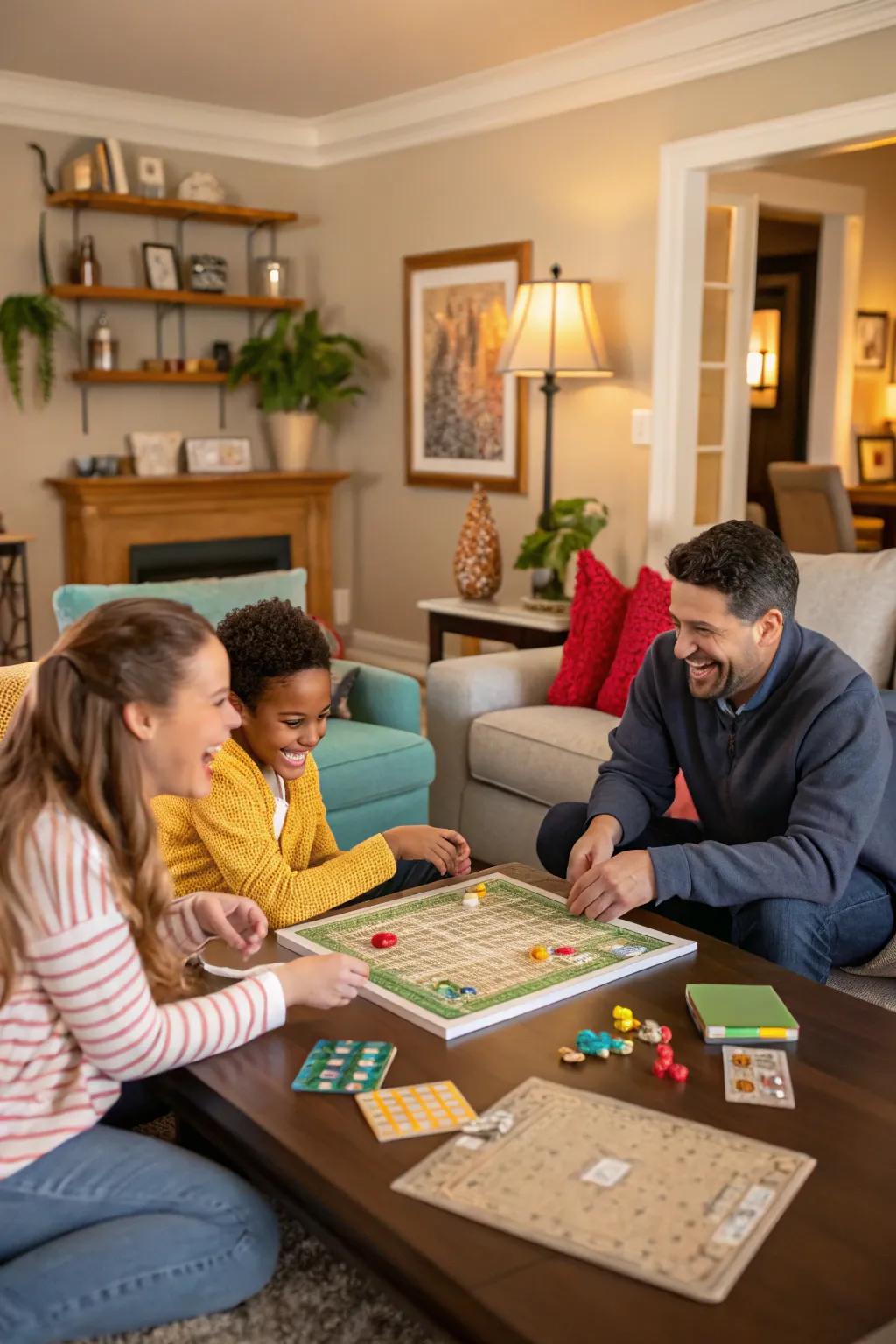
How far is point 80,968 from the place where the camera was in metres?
1.31

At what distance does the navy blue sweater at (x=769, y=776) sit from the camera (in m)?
1.92

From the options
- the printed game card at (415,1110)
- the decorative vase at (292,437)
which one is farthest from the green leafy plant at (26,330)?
the printed game card at (415,1110)

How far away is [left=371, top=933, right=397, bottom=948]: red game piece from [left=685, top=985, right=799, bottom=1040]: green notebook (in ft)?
1.31

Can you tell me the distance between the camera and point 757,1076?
4.66 ft

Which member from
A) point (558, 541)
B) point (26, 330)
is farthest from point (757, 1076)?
point (26, 330)

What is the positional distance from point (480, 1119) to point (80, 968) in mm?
Answer: 438

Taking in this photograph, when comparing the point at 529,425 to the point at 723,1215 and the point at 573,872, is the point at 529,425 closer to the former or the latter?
the point at 573,872

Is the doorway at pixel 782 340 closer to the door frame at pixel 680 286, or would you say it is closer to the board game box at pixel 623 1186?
the door frame at pixel 680 286

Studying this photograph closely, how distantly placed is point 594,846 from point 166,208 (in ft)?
14.5

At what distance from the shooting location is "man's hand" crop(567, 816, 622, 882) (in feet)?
6.63

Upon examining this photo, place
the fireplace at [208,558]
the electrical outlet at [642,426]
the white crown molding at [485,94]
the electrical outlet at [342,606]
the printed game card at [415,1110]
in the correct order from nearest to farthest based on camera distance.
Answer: the printed game card at [415,1110] < the white crown molding at [485,94] < the electrical outlet at [642,426] < the fireplace at [208,558] < the electrical outlet at [342,606]

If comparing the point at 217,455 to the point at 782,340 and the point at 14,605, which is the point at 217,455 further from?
the point at 782,340

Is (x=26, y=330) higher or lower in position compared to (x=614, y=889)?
higher

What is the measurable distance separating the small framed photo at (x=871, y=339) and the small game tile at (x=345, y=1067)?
6.63m
